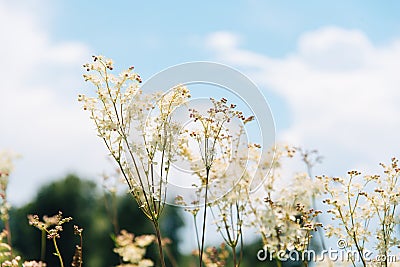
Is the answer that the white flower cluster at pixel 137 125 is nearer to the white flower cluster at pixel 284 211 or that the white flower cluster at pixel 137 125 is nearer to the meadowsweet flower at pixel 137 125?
the meadowsweet flower at pixel 137 125

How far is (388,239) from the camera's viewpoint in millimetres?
5477

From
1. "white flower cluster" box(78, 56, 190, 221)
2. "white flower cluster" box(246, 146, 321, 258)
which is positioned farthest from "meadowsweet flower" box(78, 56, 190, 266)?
"white flower cluster" box(246, 146, 321, 258)

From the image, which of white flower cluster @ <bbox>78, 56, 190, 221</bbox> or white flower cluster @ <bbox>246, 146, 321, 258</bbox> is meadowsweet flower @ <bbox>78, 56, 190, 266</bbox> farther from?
white flower cluster @ <bbox>246, 146, 321, 258</bbox>

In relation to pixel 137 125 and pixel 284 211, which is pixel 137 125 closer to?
pixel 137 125

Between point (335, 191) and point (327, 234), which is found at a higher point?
point (335, 191)

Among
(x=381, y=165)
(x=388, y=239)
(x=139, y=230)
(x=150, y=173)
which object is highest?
(x=139, y=230)

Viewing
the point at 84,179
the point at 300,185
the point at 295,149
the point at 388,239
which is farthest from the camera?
the point at 84,179

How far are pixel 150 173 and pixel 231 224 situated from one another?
3.81ft

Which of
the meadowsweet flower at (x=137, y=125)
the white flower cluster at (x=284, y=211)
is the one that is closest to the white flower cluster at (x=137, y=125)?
the meadowsweet flower at (x=137, y=125)

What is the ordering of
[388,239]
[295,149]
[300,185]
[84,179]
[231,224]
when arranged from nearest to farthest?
[388,239], [231,224], [300,185], [295,149], [84,179]

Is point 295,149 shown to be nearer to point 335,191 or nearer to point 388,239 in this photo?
point 335,191

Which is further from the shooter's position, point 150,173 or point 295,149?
point 295,149

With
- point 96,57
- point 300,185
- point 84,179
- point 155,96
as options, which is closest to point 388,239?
point 300,185

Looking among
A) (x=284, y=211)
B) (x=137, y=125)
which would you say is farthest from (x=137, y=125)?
(x=284, y=211)
